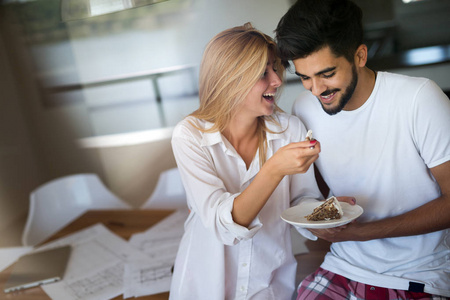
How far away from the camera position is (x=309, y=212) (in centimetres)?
115

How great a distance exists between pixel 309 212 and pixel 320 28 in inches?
17.9

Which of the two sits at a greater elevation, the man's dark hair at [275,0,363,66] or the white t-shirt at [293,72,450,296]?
the man's dark hair at [275,0,363,66]

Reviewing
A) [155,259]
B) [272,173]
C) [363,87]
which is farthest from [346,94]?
[155,259]

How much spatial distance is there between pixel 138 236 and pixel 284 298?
0.89 m

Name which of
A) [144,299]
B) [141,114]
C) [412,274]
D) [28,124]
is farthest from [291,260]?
[28,124]

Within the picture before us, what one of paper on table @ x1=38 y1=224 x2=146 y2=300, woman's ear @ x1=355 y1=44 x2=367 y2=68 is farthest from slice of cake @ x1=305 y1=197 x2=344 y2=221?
paper on table @ x1=38 y1=224 x2=146 y2=300

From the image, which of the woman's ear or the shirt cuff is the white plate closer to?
the shirt cuff

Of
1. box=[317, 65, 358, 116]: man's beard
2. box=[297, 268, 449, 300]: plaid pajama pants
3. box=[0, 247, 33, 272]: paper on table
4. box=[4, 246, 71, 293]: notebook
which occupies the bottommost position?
box=[0, 247, 33, 272]: paper on table

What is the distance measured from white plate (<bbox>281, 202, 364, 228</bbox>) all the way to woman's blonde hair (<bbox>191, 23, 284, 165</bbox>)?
0.19 meters

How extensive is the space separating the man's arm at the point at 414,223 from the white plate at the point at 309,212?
0.07m

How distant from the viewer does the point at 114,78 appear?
2355 millimetres

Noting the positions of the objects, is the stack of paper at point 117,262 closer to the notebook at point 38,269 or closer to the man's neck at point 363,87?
the notebook at point 38,269

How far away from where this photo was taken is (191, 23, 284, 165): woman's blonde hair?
1180mm

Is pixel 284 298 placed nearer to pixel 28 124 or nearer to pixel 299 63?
pixel 299 63
